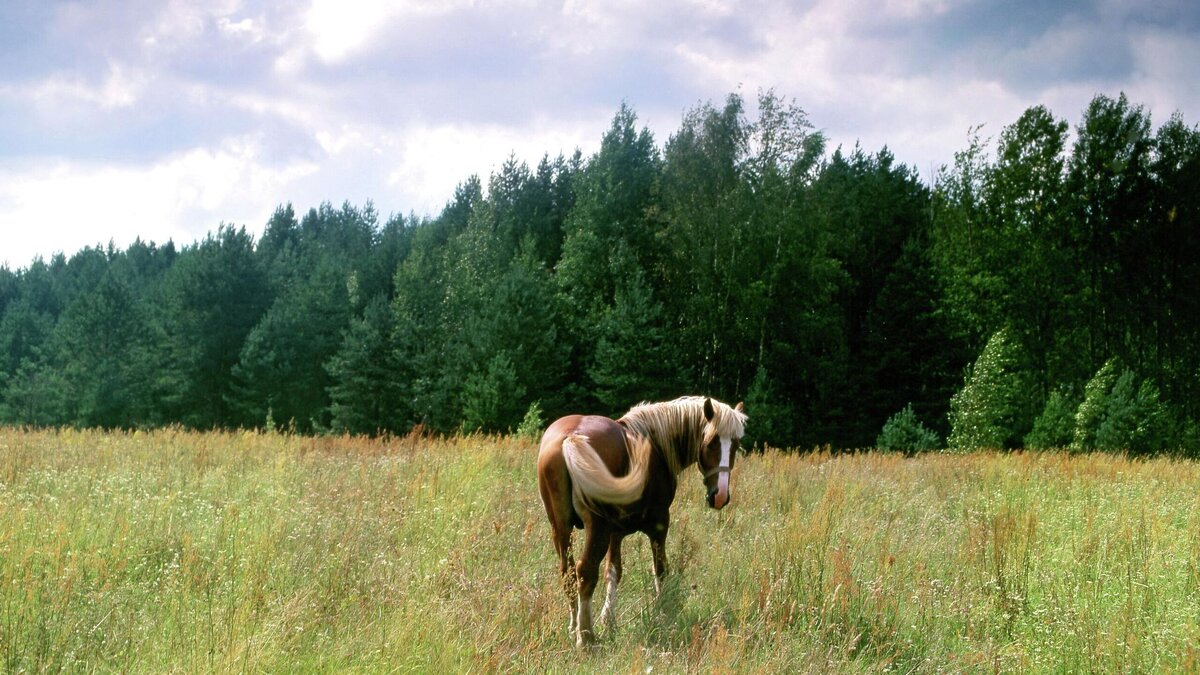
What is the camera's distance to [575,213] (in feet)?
124

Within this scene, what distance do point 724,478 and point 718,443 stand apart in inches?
8.9

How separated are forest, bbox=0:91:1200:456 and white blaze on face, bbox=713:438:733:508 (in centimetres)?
1773

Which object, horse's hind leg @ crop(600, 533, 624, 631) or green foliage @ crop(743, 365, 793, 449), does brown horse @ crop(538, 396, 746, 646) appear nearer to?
horse's hind leg @ crop(600, 533, 624, 631)

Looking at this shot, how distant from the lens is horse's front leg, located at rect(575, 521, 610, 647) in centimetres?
472

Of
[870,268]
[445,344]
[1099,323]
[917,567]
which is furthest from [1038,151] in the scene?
[917,567]

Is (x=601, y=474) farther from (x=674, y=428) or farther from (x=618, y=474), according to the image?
(x=674, y=428)

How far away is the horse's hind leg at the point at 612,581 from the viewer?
16.7 ft

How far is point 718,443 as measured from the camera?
5.09 meters

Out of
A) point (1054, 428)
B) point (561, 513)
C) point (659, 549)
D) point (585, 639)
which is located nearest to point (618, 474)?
point (561, 513)

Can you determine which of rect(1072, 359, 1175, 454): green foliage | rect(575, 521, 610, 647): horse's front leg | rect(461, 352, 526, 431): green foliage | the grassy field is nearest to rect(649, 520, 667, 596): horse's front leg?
the grassy field

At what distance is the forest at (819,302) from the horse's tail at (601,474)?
1808 centimetres

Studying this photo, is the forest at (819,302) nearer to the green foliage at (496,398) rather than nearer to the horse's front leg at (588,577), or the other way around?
the green foliage at (496,398)

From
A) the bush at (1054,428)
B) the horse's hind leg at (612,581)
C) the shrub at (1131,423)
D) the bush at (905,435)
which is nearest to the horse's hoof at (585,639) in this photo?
the horse's hind leg at (612,581)

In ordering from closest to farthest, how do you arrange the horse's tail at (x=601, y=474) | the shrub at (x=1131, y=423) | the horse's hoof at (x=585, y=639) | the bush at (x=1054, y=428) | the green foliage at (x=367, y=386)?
the horse's hoof at (x=585, y=639) → the horse's tail at (x=601, y=474) → the shrub at (x=1131, y=423) → the bush at (x=1054, y=428) → the green foliage at (x=367, y=386)
